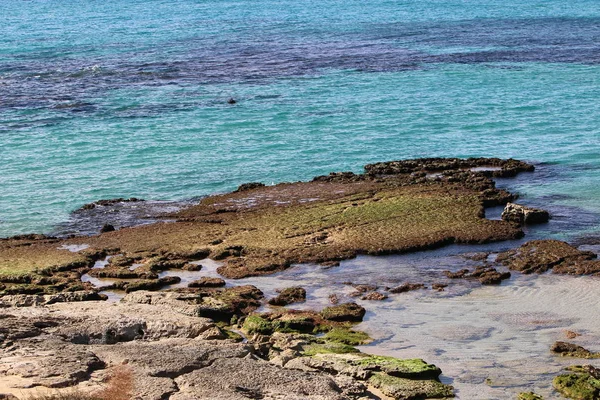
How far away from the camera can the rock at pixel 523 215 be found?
84.2ft

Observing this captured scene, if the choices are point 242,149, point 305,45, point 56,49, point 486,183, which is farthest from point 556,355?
point 56,49

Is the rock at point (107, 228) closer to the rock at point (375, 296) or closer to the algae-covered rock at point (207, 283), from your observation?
the algae-covered rock at point (207, 283)

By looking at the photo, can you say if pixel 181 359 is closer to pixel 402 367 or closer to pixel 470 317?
pixel 402 367

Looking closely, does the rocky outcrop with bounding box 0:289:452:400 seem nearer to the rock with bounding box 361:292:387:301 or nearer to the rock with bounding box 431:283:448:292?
the rock with bounding box 361:292:387:301

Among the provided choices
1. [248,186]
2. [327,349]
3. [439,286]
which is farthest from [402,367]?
[248,186]

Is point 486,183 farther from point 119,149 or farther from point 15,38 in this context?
point 15,38

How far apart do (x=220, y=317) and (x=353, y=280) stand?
4187mm

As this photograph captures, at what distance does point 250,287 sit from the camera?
70.9ft

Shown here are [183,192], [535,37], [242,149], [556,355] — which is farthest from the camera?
[535,37]

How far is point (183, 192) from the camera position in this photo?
31.2 metres

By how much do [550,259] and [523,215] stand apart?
2825 millimetres

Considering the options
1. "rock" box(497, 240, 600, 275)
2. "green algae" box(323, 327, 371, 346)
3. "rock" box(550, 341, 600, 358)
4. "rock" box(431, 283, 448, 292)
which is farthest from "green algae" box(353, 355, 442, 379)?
"rock" box(497, 240, 600, 275)

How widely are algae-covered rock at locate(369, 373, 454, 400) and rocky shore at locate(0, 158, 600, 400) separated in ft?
→ 0.09

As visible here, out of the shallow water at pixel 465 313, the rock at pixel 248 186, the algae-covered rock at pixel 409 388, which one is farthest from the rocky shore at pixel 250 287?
the shallow water at pixel 465 313
